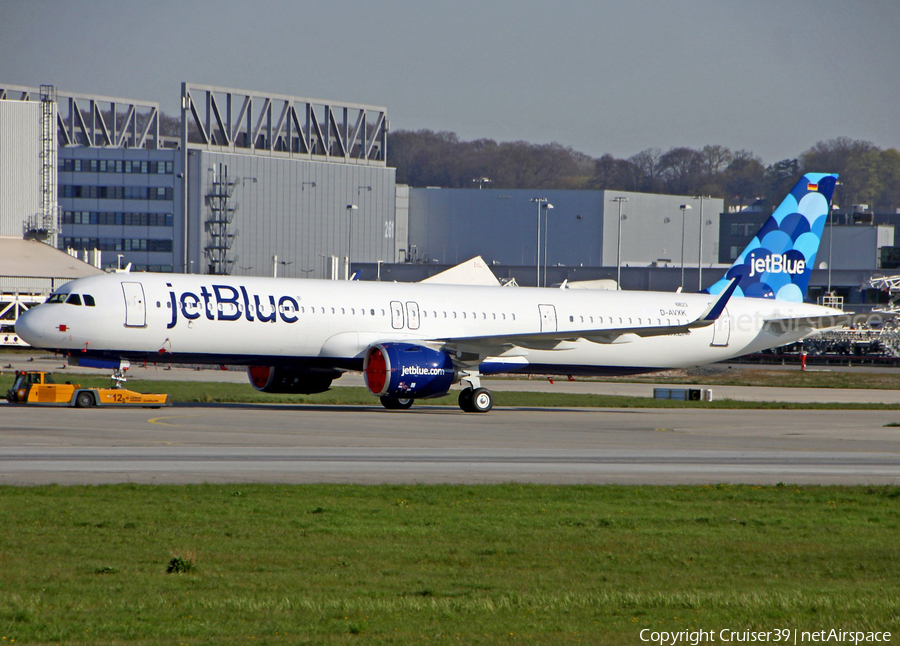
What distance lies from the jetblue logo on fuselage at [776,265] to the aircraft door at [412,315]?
54.1 ft

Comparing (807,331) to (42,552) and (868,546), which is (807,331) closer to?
(868,546)

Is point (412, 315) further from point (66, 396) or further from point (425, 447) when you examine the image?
point (425, 447)

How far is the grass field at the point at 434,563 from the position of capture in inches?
412

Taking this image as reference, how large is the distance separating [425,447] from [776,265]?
26185 mm

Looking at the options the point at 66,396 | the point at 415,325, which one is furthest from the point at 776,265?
the point at 66,396

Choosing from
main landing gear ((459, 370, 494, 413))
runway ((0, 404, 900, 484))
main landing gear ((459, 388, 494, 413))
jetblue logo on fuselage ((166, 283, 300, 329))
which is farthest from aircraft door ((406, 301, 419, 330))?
jetblue logo on fuselage ((166, 283, 300, 329))

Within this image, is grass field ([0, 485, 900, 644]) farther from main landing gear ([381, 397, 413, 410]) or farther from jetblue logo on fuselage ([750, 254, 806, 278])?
jetblue logo on fuselage ([750, 254, 806, 278])

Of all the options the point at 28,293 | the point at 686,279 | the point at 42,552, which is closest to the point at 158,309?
the point at 42,552

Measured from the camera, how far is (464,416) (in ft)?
126

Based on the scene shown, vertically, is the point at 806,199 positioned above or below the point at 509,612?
above

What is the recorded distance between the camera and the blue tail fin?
157 ft

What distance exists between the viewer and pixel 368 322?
39.3 meters

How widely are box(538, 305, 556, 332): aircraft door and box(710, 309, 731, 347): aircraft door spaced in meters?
7.57

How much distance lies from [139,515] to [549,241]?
409ft
